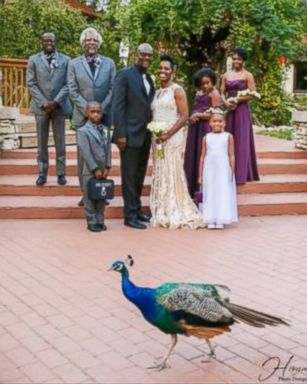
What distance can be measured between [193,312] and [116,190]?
4886 millimetres

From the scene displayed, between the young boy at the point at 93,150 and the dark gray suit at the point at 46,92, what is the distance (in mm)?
1045

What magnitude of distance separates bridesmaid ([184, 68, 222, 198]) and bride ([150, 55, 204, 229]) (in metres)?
0.33

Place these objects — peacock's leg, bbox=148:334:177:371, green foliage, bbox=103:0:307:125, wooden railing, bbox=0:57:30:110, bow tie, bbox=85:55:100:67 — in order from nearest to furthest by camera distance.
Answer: peacock's leg, bbox=148:334:177:371 < bow tie, bbox=85:55:100:67 < wooden railing, bbox=0:57:30:110 < green foliage, bbox=103:0:307:125

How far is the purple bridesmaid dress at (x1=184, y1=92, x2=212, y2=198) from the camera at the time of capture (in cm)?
765

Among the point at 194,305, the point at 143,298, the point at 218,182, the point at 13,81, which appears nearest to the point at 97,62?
the point at 218,182

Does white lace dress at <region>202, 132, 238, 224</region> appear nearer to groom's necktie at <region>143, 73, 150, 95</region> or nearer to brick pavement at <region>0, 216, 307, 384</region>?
brick pavement at <region>0, 216, 307, 384</region>

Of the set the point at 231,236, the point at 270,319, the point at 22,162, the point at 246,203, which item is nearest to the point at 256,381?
the point at 270,319

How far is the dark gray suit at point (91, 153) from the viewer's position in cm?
695

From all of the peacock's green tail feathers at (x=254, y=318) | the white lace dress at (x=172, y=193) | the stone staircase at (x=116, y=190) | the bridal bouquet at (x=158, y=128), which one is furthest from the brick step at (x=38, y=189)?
the peacock's green tail feathers at (x=254, y=318)

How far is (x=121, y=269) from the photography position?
153 inches

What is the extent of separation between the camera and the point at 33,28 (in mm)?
14711

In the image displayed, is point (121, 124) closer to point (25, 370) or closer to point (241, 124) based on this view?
point (241, 124)

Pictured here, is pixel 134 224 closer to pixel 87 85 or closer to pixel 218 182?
pixel 218 182

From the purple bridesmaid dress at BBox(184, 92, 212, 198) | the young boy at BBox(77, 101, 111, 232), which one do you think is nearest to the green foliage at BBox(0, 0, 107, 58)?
the purple bridesmaid dress at BBox(184, 92, 212, 198)
